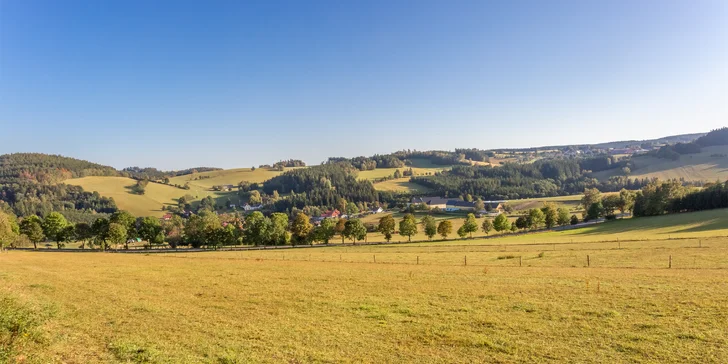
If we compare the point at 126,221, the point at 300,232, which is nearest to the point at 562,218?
the point at 300,232

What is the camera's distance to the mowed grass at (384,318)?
1423 cm

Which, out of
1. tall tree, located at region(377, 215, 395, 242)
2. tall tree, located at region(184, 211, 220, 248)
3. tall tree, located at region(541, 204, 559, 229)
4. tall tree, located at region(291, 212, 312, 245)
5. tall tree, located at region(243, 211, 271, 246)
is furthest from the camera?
tall tree, located at region(541, 204, 559, 229)

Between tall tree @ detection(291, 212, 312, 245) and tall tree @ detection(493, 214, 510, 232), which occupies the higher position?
tall tree @ detection(291, 212, 312, 245)

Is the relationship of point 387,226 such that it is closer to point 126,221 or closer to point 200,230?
point 200,230

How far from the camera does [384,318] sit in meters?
19.4

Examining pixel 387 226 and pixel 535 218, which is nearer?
pixel 387 226

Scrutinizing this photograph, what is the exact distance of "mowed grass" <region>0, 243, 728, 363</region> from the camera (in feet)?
46.7

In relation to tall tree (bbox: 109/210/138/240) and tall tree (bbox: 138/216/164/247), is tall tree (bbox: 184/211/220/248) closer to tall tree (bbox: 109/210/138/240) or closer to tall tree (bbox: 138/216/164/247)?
tall tree (bbox: 138/216/164/247)

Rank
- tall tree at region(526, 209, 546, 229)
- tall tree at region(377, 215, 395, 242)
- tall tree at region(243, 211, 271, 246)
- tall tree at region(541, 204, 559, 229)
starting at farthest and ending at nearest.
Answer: tall tree at region(541, 204, 559, 229) → tall tree at region(526, 209, 546, 229) → tall tree at region(377, 215, 395, 242) → tall tree at region(243, 211, 271, 246)

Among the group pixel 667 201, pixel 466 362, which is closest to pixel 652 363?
pixel 466 362

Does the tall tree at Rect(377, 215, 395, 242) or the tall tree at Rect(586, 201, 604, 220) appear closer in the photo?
the tall tree at Rect(377, 215, 395, 242)

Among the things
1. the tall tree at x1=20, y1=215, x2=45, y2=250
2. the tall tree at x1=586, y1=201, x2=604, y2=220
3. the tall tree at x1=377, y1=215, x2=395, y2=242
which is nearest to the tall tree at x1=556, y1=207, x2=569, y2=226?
the tall tree at x1=586, y1=201, x2=604, y2=220

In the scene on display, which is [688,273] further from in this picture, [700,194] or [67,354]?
[700,194]

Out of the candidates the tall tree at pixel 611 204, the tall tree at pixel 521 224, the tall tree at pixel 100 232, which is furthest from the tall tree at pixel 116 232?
A: the tall tree at pixel 611 204
